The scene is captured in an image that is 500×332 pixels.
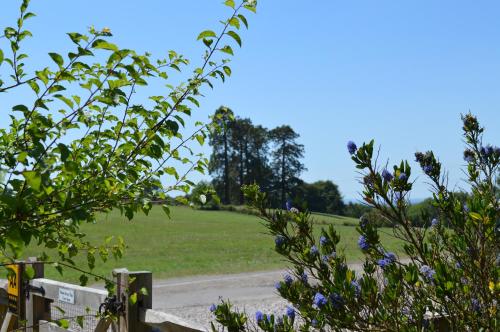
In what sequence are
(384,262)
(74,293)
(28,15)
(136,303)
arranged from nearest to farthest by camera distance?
1. (384,262)
2. (28,15)
3. (136,303)
4. (74,293)

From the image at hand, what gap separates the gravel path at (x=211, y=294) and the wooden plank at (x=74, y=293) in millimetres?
5873

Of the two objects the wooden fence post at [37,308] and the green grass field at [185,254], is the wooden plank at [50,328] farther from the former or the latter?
the green grass field at [185,254]

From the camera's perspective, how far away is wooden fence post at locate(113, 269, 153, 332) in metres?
4.57

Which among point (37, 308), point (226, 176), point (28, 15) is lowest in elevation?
point (37, 308)

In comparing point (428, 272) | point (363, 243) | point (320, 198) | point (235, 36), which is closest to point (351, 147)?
point (363, 243)

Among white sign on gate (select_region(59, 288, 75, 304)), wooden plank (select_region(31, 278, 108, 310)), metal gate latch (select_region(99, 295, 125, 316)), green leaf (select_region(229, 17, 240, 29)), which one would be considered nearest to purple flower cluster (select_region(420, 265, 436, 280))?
green leaf (select_region(229, 17, 240, 29))

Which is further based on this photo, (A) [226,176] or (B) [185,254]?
(A) [226,176]

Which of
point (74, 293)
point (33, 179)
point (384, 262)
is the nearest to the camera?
point (33, 179)

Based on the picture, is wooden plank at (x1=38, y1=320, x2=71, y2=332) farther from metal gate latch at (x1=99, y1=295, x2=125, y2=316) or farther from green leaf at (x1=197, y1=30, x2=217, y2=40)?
green leaf at (x1=197, y1=30, x2=217, y2=40)

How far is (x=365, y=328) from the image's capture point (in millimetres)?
2492

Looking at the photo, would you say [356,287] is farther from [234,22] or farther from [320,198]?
[320,198]

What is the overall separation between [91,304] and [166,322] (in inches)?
42.4

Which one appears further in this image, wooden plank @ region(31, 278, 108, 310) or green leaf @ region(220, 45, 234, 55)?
wooden plank @ region(31, 278, 108, 310)

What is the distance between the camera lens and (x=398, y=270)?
2.52 meters
